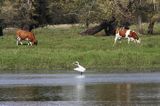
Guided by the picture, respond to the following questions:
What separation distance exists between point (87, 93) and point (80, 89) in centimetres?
152

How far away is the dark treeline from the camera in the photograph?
53812 millimetres

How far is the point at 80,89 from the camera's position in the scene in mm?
26734

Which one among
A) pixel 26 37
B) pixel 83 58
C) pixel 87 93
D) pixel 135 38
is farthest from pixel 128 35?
pixel 87 93

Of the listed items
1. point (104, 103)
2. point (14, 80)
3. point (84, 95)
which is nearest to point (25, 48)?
point (14, 80)

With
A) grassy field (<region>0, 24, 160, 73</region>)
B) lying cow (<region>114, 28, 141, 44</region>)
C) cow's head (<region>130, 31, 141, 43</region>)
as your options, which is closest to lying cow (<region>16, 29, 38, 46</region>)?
grassy field (<region>0, 24, 160, 73</region>)

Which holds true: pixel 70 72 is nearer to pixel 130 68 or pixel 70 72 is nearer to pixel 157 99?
pixel 130 68

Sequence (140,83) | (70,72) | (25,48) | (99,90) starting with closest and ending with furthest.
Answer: (99,90)
(140,83)
(70,72)
(25,48)

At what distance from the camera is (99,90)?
86.0 feet

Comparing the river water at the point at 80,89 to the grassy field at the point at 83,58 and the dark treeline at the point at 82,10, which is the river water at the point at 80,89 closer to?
the grassy field at the point at 83,58

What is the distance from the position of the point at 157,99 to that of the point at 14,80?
10.2m

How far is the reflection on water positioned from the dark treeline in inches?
1006

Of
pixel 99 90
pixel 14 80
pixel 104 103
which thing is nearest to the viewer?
pixel 104 103

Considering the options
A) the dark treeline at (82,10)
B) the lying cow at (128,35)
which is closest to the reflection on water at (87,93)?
the lying cow at (128,35)

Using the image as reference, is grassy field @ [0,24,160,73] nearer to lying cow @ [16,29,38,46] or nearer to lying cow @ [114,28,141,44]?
lying cow @ [114,28,141,44]
